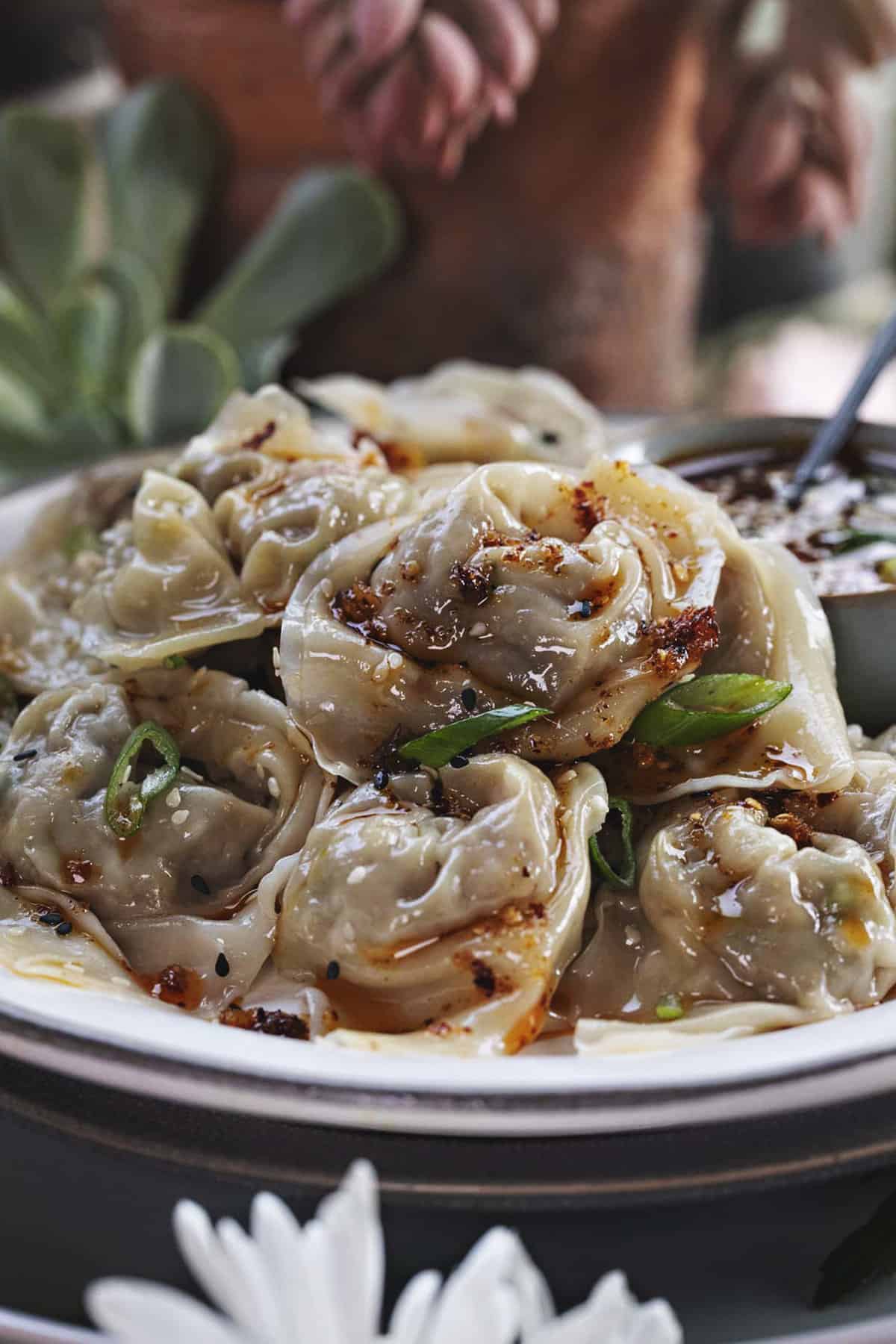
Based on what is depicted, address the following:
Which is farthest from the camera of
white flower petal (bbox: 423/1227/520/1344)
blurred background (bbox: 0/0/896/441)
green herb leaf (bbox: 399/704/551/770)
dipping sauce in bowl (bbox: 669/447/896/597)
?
blurred background (bbox: 0/0/896/441)

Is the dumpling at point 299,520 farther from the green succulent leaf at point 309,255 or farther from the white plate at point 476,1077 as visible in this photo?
the green succulent leaf at point 309,255

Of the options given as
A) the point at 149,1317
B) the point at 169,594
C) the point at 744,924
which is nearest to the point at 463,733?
the point at 744,924

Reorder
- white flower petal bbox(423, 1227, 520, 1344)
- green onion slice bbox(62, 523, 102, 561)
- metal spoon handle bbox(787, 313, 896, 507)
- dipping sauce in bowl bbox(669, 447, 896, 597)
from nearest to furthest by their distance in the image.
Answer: white flower petal bbox(423, 1227, 520, 1344) → dipping sauce in bowl bbox(669, 447, 896, 597) → metal spoon handle bbox(787, 313, 896, 507) → green onion slice bbox(62, 523, 102, 561)

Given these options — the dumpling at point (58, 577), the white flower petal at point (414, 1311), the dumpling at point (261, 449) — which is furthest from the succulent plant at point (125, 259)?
the white flower petal at point (414, 1311)

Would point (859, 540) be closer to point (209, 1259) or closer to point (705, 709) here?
point (705, 709)

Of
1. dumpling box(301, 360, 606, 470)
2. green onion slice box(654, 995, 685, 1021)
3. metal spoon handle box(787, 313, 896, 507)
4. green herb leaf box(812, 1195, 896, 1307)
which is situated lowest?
green herb leaf box(812, 1195, 896, 1307)

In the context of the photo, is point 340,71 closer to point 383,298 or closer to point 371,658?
point 383,298

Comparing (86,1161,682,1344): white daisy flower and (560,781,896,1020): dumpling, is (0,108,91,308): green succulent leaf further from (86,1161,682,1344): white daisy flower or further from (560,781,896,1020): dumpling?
(86,1161,682,1344): white daisy flower

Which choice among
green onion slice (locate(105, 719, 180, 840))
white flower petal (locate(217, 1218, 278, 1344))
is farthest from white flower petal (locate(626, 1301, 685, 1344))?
green onion slice (locate(105, 719, 180, 840))
